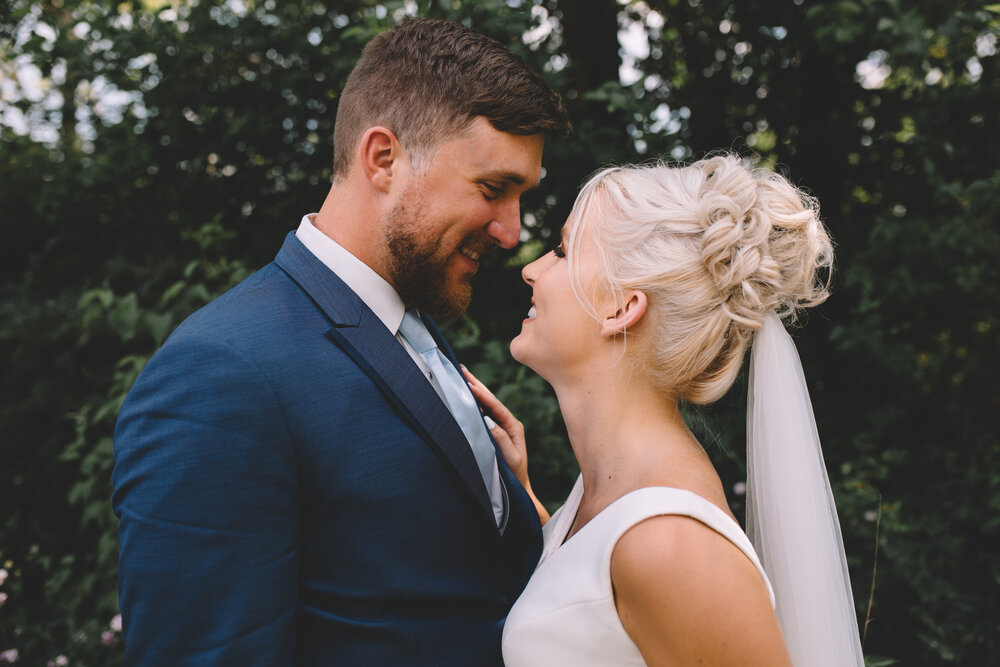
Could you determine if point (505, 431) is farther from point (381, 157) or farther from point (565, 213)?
point (565, 213)

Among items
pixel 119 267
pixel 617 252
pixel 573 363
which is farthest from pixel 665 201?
pixel 119 267

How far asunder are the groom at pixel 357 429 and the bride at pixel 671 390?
0.24m

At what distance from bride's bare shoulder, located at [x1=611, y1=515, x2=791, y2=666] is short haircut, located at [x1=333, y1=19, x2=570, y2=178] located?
3.81 ft

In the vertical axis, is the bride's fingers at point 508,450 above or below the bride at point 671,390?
below

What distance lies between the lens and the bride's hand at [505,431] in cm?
231

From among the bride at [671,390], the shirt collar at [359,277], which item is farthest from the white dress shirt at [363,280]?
the bride at [671,390]

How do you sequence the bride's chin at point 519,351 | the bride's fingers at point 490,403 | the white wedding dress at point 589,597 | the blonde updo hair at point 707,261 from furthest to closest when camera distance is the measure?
1. the bride's fingers at point 490,403
2. the bride's chin at point 519,351
3. the blonde updo hair at point 707,261
4. the white wedding dress at point 589,597

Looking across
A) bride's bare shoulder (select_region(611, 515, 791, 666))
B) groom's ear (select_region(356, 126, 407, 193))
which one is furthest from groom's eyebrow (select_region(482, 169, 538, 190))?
bride's bare shoulder (select_region(611, 515, 791, 666))

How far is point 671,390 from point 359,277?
35.8 inches

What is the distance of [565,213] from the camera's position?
371 centimetres

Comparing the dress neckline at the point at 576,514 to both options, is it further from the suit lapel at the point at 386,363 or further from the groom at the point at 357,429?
the suit lapel at the point at 386,363

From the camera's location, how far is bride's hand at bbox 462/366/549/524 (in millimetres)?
2307

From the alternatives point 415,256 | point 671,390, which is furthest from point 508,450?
point 415,256

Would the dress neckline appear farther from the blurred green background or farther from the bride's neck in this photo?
the blurred green background
